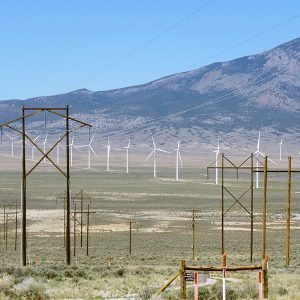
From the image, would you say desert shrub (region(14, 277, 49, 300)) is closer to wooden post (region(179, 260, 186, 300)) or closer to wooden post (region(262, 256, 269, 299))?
wooden post (region(179, 260, 186, 300))

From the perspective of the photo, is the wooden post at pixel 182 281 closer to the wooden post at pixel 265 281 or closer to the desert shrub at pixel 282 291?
the wooden post at pixel 265 281

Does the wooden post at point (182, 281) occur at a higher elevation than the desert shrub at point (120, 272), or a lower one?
higher

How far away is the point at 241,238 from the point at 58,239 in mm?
14106

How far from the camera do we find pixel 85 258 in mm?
45031

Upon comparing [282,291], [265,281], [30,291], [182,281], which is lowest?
[282,291]

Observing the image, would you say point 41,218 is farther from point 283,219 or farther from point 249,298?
point 249,298

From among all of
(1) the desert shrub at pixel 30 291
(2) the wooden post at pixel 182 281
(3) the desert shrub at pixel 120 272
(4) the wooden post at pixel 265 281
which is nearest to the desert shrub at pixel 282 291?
(4) the wooden post at pixel 265 281

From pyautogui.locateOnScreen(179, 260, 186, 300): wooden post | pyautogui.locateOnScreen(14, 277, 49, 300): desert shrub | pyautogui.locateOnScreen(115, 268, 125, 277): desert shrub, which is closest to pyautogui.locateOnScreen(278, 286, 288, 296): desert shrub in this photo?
pyautogui.locateOnScreen(179, 260, 186, 300): wooden post

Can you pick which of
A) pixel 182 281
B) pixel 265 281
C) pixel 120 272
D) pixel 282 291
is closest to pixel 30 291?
pixel 182 281

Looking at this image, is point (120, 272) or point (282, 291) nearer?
point (282, 291)

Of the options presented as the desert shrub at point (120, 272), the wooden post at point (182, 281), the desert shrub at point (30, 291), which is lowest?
the desert shrub at point (120, 272)

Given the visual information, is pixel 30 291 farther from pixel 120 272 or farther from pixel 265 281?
pixel 120 272

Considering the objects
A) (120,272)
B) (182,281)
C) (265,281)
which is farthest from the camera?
(120,272)

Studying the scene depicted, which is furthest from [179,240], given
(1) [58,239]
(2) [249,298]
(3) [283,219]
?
(2) [249,298]
